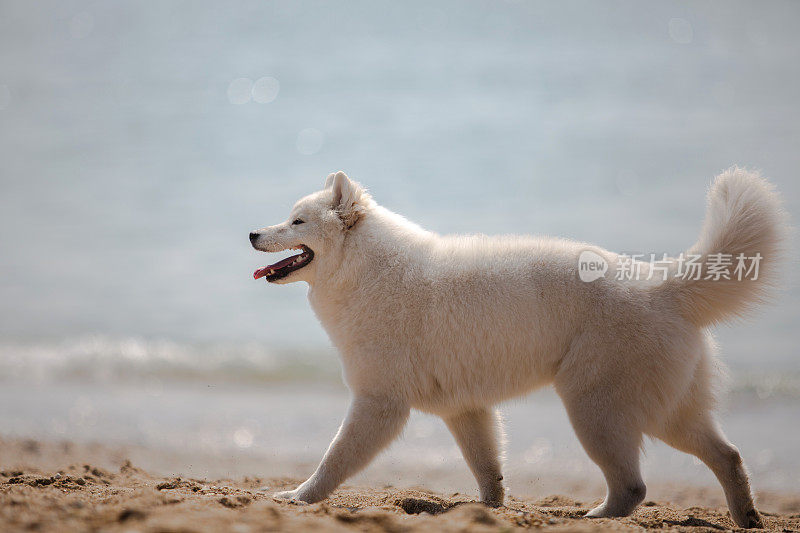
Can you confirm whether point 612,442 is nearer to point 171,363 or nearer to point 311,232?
point 311,232

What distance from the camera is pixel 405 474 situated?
25.0 feet

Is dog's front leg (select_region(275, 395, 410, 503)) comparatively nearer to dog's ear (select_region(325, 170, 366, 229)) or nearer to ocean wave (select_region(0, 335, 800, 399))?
dog's ear (select_region(325, 170, 366, 229))

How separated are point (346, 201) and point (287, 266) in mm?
637

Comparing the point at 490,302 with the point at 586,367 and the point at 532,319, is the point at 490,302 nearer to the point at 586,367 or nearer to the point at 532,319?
the point at 532,319

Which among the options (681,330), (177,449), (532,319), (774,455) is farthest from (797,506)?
(177,449)

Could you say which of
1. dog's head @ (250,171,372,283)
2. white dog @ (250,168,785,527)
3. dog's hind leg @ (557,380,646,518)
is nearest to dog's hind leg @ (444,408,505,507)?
white dog @ (250,168,785,527)

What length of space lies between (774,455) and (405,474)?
446 centimetres

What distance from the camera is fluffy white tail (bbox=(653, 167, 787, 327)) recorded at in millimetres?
4289

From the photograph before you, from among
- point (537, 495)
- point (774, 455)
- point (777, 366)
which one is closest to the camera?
point (537, 495)

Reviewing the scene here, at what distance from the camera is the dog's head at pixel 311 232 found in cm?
488

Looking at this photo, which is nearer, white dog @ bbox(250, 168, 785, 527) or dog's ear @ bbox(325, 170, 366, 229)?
white dog @ bbox(250, 168, 785, 527)

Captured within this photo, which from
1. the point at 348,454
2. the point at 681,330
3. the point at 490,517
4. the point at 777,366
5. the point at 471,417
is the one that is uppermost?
the point at 777,366

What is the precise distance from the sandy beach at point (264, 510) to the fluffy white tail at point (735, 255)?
1365 millimetres

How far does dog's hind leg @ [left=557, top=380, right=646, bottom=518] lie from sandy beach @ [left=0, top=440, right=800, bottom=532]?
6.6 inches
